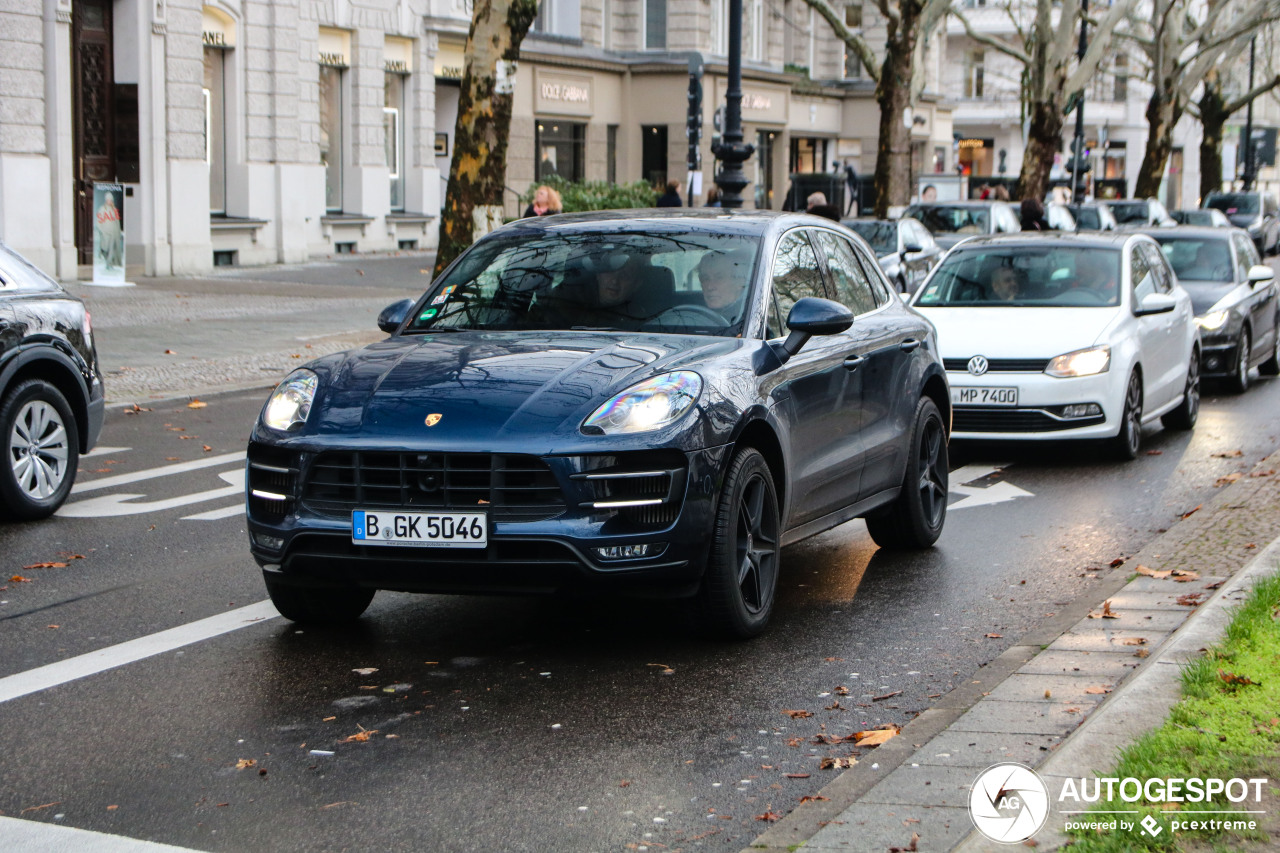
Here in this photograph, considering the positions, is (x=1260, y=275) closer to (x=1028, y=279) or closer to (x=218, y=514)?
(x=1028, y=279)

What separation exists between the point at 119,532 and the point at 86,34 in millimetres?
20012

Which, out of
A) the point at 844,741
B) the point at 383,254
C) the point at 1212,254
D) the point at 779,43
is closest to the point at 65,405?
the point at 844,741

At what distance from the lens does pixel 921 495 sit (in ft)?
27.7

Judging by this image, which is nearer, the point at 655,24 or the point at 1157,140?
the point at 655,24

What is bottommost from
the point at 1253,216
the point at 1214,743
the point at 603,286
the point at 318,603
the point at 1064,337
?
the point at 318,603

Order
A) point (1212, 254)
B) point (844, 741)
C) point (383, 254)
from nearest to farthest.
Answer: point (844, 741), point (1212, 254), point (383, 254)

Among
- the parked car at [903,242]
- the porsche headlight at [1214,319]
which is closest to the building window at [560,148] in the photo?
the parked car at [903,242]

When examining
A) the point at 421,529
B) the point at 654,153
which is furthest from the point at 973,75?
the point at 421,529

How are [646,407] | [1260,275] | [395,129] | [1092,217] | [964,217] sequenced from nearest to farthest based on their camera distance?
[646,407] → [1260,275] → [964,217] → [1092,217] → [395,129]

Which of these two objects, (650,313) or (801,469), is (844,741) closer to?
(801,469)

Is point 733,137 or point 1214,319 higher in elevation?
point 733,137

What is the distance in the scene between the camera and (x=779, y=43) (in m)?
53.3

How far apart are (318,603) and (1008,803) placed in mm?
3207

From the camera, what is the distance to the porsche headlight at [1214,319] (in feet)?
53.3
